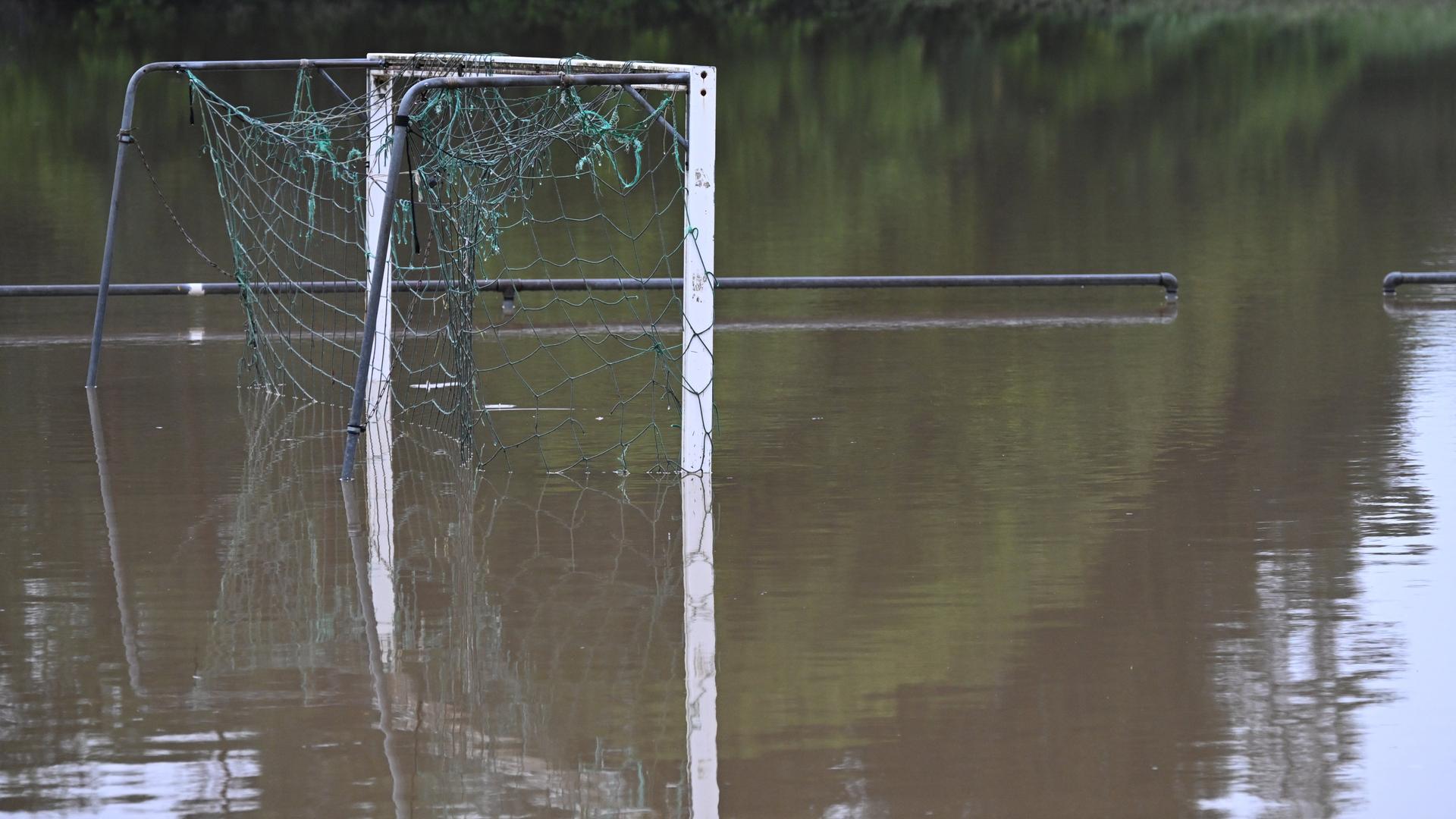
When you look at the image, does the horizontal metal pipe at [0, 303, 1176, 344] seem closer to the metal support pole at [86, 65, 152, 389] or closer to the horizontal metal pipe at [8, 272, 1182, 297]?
the horizontal metal pipe at [8, 272, 1182, 297]

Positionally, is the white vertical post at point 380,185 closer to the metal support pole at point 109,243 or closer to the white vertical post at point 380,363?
the white vertical post at point 380,363

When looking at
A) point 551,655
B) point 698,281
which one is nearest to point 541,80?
point 698,281

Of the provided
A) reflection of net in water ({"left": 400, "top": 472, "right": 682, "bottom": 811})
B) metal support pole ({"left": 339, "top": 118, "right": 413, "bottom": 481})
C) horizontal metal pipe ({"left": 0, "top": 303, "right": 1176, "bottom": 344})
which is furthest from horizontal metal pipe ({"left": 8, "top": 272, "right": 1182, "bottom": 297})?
reflection of net in water ({"left": 400, "top": 472, "right": 682, "bottom": 811})

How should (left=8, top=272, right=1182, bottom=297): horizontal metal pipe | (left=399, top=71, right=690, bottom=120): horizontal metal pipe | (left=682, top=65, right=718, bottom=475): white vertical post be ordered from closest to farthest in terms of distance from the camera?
(left=399, top=71, right=690, bottom=120): horizontal metal pipe → (left=682, top=65, right=718, bottom=475): white vertical post → (left=8, top=272, right=1182, bottom=297): horizontal metal pipe

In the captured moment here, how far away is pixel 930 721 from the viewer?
5305 mm

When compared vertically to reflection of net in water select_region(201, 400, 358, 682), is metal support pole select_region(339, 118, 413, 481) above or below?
above

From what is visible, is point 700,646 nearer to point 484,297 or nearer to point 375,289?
point 375,289

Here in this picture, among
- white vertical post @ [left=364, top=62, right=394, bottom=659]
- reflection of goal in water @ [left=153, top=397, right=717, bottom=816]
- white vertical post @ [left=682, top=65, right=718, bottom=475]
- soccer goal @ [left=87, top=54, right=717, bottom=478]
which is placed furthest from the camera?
soccer goal @ [left=87, top=54, right=717, bottom=478]

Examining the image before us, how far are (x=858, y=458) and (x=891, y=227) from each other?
12.2 m

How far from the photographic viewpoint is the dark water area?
16.3 ft

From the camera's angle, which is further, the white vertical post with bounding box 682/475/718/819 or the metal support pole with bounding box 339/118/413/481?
the metal support pole with bounding box 339/118/413/481

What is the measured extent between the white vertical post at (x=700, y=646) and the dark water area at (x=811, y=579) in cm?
2

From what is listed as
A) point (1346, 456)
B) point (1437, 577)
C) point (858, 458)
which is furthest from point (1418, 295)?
point (1437, 577)

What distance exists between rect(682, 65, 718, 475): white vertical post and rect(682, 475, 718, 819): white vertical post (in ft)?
0.85
